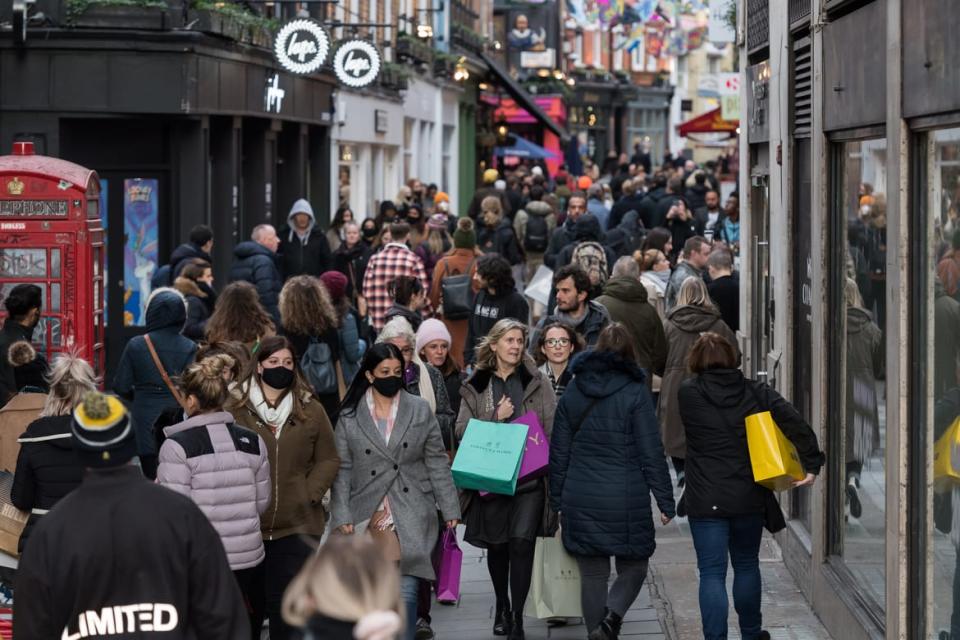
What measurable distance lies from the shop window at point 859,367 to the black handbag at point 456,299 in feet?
17.1

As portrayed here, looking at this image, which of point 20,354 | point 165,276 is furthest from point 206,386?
point 165,276

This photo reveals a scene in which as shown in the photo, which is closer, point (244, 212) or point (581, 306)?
point (581, 306)

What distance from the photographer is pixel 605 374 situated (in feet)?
29.6

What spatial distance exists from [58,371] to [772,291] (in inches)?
247

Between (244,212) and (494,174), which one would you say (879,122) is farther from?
(494,174)

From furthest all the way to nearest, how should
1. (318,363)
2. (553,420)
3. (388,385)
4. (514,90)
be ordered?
(514,90) → (318,363) → (553,420) → (388,385)

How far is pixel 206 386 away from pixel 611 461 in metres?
2.15

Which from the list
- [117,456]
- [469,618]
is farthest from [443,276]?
[117,456]

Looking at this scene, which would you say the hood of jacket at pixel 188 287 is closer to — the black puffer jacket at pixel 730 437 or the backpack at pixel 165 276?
the backpack at pixel 165 276

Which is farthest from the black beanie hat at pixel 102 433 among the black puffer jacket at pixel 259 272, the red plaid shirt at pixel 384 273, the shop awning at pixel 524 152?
the shop awning at pixel 524 152

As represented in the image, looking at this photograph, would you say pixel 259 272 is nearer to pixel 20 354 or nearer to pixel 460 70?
pixel 20 354

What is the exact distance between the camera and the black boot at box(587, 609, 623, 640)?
29.4 feet

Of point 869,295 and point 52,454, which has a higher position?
point 869,295

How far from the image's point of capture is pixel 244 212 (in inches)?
976
